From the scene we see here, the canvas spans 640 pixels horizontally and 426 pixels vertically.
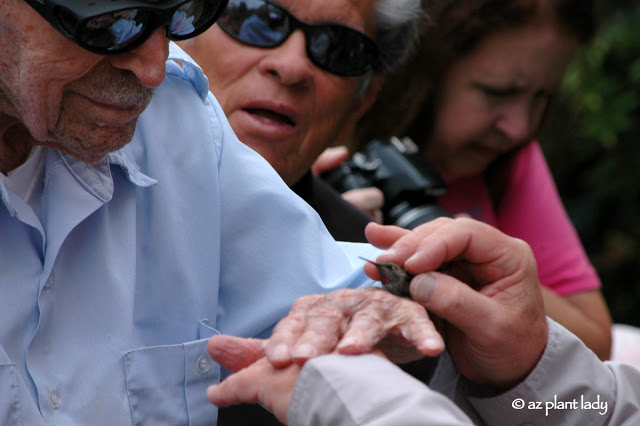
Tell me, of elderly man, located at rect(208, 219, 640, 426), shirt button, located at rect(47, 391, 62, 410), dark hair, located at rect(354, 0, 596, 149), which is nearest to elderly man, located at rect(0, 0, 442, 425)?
shirt button, located at rect(47, 391, 62, 410)

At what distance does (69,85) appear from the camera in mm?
1349

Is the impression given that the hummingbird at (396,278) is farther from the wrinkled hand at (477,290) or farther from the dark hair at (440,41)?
the dark hair at (440,41)

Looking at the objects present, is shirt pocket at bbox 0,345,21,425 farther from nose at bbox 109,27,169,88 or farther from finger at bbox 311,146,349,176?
finger at bbox 311,146,349,176

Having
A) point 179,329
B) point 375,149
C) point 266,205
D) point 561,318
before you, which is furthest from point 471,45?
point 179,329

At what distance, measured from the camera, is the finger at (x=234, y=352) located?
4.74 ft

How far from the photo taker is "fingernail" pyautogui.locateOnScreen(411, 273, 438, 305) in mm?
1540

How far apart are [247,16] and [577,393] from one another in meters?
1.38

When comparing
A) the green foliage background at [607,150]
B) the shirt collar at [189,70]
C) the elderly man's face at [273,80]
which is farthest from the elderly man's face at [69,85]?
the green foliage background at [607,150]

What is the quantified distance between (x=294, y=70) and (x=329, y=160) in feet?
2.14

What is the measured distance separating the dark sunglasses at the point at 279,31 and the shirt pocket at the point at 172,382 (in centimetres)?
102

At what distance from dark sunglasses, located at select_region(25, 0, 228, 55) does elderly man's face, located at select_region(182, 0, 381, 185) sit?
923mm

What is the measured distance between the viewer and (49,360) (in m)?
Result: 1.41

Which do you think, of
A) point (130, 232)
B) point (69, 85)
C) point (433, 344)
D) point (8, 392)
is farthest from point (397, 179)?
point (8, 392)

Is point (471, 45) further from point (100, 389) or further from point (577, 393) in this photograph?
point (100, 389)
